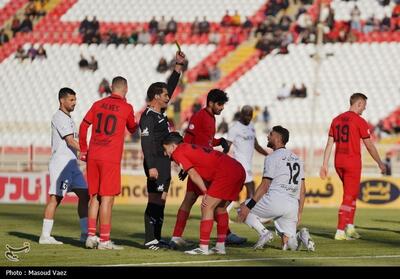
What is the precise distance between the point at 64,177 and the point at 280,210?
3.25 meters

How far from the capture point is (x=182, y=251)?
1303 centimetres

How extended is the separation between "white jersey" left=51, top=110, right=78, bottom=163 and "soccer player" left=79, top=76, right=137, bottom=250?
40.5 inches

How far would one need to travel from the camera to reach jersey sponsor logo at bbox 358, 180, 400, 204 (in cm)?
2833

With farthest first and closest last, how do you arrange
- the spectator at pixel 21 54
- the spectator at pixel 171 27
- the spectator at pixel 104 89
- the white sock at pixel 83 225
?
the spectator at pixel 21 54 → the spectator at pixel 171 27 → the spectator at pixel 104 89 → the white sock at pixel 83 225

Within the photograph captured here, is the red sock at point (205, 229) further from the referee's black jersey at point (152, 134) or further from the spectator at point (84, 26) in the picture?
the spectator at point (84, 26)

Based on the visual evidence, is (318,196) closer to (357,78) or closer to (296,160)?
(357,78)

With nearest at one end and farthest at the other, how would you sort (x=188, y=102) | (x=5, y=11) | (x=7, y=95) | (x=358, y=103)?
(x=358, y=103)
(x=188, y=102)
(x=7, y=95)
(x=5, y=11)

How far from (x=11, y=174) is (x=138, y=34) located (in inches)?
670

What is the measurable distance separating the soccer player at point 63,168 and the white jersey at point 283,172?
9.15ft

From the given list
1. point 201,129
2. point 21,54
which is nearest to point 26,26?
point 21,54

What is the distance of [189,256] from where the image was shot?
1219cm

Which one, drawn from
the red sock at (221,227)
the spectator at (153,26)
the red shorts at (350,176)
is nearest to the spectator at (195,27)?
the spectator at (153,26)

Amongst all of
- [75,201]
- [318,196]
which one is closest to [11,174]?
[75,201]

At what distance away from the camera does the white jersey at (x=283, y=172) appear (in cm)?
1317
